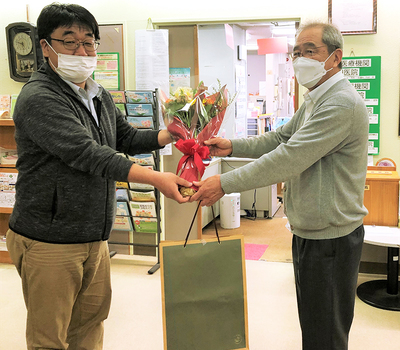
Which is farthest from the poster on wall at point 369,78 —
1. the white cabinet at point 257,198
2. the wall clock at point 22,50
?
the wall clock at point 22,50

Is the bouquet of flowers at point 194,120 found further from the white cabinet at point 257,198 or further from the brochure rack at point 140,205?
the white cabinet at point 257,198

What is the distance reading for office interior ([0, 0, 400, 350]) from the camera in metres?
2.88

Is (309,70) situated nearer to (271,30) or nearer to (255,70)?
(271,30)

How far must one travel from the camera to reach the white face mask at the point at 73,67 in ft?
5.95

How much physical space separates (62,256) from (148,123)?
87.1 inches

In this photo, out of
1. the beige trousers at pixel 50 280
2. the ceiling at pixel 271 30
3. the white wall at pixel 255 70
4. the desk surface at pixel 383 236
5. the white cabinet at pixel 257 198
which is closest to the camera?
the beige trousers at pixel 50 280

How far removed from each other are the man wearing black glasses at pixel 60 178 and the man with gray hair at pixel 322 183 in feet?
1.33

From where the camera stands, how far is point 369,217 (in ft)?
11.7

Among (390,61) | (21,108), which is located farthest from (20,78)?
(390,61)

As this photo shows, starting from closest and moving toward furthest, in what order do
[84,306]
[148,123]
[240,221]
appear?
[84,306], [148,123], [240,221]

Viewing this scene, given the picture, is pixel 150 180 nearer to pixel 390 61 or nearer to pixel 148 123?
pixel 148 123

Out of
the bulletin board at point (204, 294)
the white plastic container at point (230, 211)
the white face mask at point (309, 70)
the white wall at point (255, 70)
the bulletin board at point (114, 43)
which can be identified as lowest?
the white plastic container at point (230, 211)

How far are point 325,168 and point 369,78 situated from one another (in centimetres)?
219

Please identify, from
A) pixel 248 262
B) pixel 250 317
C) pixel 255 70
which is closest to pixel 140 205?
pixel 248 262
